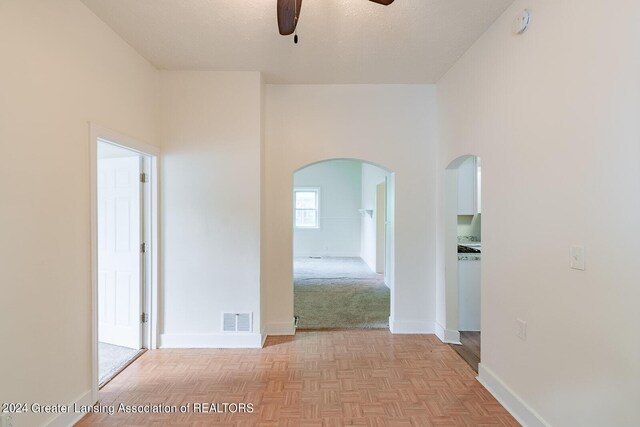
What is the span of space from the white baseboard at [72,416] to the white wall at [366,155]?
5.92ft

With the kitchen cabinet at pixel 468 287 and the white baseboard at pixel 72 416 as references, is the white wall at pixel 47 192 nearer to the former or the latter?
the white baseboard at pixel 72 416

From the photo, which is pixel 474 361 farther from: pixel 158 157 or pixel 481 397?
pixel 158 157

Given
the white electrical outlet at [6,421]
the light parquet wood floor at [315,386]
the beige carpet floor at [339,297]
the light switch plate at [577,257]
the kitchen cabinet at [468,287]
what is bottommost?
the light parquet wood floor at [315,386]

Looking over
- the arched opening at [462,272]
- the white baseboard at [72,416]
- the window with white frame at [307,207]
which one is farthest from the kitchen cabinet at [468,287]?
the window with white frame at [307,207]

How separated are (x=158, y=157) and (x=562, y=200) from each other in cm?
338

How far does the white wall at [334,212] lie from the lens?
10031 mm

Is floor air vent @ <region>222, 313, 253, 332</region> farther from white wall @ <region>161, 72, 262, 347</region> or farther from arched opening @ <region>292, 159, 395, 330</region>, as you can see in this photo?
arched opening @ <region>292, 159, 395, 330</region>

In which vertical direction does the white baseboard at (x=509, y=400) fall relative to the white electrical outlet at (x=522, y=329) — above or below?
below

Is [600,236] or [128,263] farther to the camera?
[128,263]

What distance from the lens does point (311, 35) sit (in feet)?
9.12

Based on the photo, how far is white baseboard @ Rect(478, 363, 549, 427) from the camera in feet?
7.06

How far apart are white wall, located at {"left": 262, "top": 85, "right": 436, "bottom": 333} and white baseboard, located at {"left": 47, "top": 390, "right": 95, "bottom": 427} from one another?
5.92 feet

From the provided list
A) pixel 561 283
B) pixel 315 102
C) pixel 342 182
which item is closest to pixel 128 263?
pixel 315 102

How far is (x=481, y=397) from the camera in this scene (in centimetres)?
257
